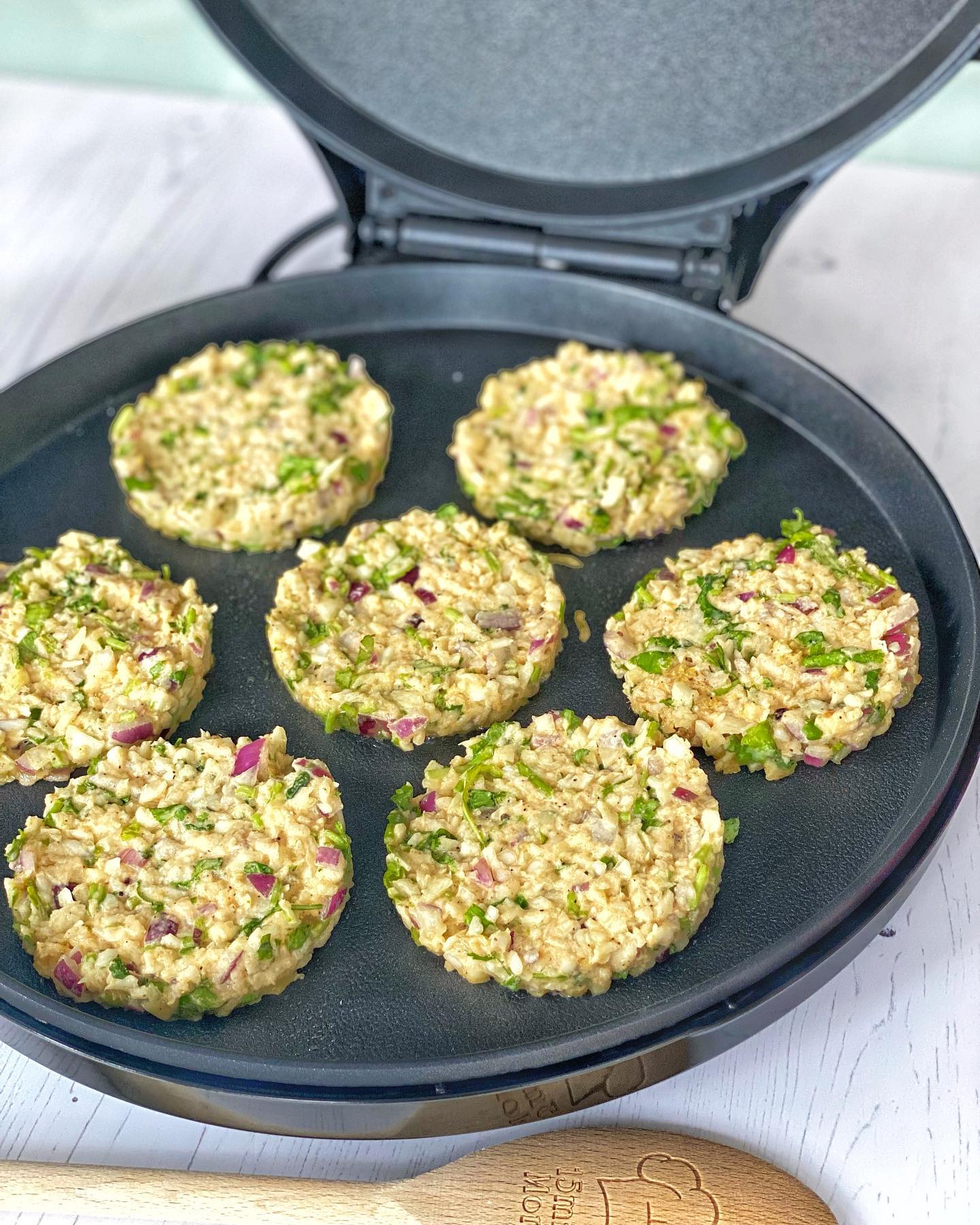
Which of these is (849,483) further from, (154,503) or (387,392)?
(154,503)

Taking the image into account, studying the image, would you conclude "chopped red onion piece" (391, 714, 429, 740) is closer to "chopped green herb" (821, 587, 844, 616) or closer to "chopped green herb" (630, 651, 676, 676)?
"chopped green herb" (630, 651, 676, 676)

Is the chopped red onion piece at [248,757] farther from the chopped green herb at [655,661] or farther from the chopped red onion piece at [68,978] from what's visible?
the chopped green herb at [655,661]

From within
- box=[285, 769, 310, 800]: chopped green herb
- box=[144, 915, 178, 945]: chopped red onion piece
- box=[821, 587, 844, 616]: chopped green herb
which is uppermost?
box=[821, 587, 844, 616]: chopped green herb

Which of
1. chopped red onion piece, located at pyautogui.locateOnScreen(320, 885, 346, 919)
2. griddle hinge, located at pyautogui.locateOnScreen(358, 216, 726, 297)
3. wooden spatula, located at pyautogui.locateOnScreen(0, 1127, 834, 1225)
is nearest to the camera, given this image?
wooden spatula, located at pyautogui.locateOnScreen(0, 1127, 834, 1225)


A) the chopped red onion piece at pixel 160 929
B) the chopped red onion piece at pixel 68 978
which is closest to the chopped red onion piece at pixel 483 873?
the chopped red onion piece at pixel 160 929

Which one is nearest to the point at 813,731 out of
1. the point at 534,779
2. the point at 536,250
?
the point at 534,779

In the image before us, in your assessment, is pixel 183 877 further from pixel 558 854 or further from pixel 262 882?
pixel 558 854

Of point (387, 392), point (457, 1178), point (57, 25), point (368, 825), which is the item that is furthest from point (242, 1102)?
point (57, 25)

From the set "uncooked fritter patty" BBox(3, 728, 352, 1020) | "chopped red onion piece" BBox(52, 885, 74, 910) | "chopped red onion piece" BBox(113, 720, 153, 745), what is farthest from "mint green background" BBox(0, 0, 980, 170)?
"chopped red onion piece" BBox(52, 885, 74, 910)
